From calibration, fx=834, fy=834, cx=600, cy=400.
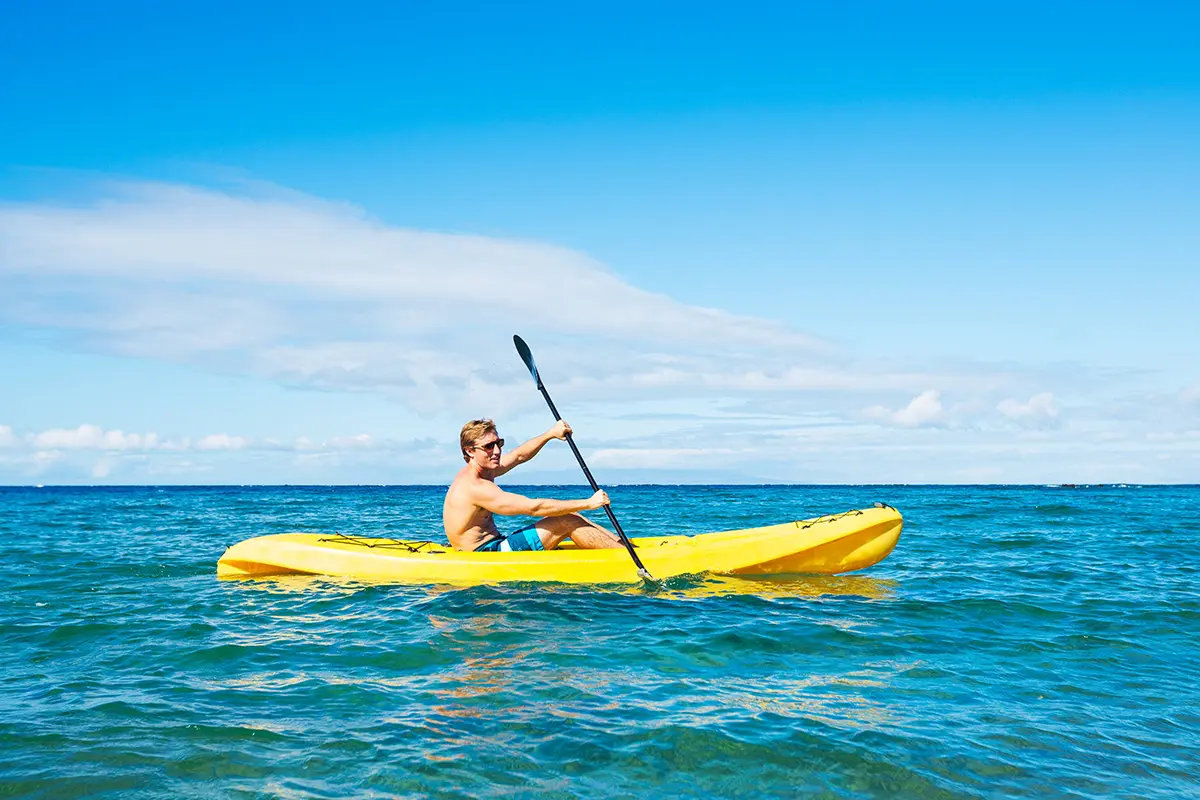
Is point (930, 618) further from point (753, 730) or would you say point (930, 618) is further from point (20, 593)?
point (20, 593)

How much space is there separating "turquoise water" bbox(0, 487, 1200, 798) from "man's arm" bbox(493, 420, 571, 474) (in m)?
1.31

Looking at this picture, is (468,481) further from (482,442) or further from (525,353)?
(525,353)

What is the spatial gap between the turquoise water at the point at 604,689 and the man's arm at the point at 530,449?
4.31 feet

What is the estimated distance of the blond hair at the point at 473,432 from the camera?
8175mm

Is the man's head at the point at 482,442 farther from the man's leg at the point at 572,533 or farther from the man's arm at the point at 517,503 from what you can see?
the man's leg at the point at 572,533

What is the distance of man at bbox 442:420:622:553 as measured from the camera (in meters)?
8.10

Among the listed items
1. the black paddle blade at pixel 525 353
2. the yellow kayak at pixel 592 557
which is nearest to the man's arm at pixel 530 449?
the yellow kayak at pixel 592 557

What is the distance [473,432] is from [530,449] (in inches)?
31.4

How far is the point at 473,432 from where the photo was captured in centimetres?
818

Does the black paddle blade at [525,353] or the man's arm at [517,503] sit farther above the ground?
the black paddle blade at [525,353]

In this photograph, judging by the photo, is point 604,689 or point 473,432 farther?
point 473,432

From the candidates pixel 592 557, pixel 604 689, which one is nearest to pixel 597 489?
pixel 592 557

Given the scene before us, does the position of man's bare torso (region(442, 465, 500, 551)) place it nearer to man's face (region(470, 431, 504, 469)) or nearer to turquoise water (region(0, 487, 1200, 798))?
man's face (region(470, 431, 504, 469))

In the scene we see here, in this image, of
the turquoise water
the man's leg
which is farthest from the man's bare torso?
the turquoise water
